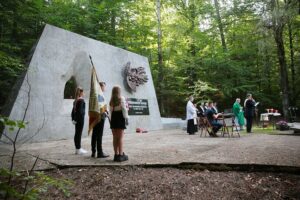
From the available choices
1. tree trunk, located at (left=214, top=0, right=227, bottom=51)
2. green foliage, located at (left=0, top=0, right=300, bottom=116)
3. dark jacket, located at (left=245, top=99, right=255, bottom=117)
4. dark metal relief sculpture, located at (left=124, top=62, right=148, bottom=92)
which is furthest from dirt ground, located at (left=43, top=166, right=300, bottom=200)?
tree trunk, located at (left=214, top=0, right=227, bottom=51)

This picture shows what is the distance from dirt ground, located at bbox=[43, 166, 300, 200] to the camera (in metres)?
3.95

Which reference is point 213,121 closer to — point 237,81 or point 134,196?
point 134,196

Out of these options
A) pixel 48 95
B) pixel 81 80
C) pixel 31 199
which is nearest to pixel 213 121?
pixel 81 80

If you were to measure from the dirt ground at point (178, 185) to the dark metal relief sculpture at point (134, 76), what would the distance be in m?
8.61

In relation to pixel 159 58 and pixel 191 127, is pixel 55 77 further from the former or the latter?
pixel 159 58

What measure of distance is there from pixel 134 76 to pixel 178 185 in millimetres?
9824

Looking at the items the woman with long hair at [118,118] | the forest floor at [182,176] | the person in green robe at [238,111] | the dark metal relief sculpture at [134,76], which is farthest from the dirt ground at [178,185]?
the person in green robe at [238,111]

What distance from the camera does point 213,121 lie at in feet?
36.0

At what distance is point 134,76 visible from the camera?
538 inches

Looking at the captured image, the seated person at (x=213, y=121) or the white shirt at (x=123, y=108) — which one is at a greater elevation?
the white shirt at (x=123, y=108)

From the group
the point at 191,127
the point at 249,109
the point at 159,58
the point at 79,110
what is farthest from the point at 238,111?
the point at 79,110

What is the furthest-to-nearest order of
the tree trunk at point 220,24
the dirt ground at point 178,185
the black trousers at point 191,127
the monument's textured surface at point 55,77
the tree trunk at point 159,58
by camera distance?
1. the tree trunk at point 220,24
2. the tree trunk at point 159,58
3. the black trousers at point 191,127
4. the monument's textured surface at point 55,77
5. the dirt ground at point 178,185

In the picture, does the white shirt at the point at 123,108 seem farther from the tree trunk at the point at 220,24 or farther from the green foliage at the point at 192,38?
the tree trunk at the point at 220,24

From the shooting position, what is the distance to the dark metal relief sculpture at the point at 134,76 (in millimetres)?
13234
